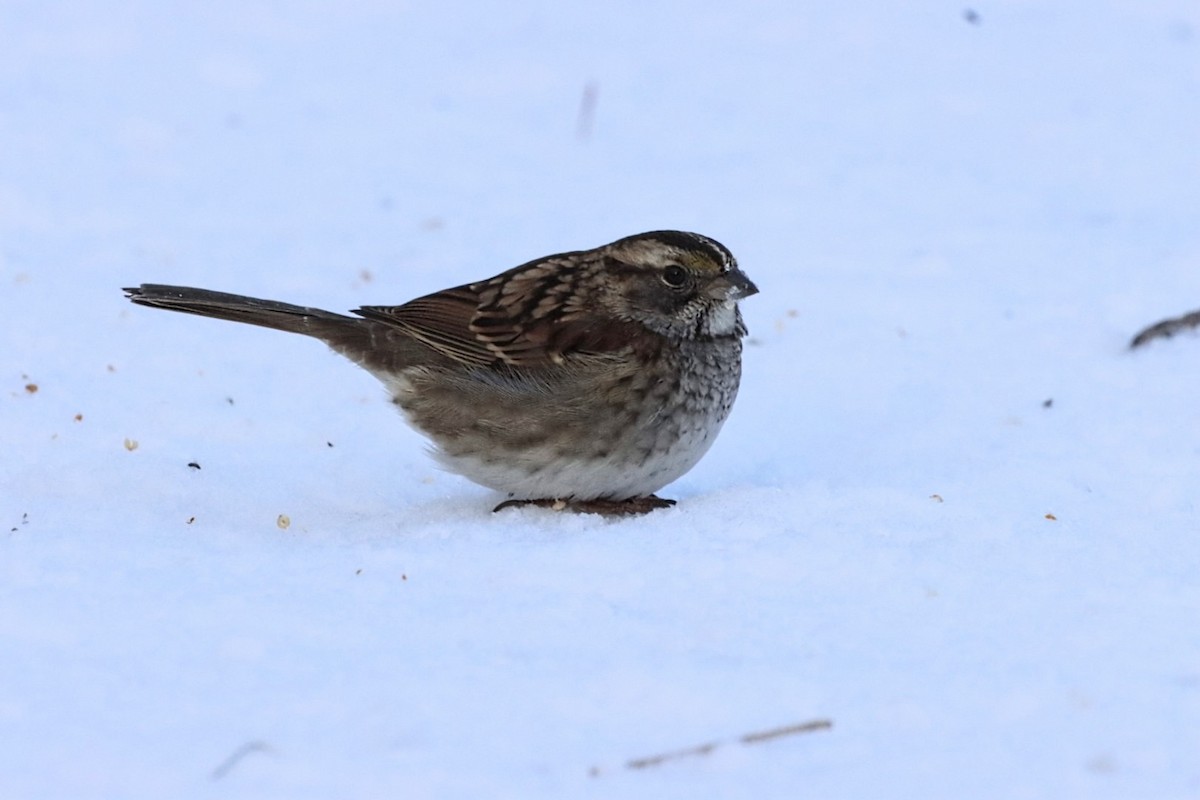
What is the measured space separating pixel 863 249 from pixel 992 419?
1.91m

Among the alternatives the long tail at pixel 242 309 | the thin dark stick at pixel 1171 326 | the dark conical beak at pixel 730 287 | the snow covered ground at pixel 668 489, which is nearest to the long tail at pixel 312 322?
the long tail at pixel 242 309

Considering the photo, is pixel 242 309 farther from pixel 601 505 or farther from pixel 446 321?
pixel 601 505

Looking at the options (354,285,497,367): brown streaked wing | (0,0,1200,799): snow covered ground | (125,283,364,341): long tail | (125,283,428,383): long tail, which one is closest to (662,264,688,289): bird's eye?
(354,285,497,367): brown streaked wing

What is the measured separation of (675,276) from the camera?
15.9 ft

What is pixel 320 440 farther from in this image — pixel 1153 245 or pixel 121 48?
pixel 121 48

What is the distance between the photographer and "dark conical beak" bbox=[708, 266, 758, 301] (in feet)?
15.8

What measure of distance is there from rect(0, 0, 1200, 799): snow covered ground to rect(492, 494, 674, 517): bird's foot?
7.4 inches

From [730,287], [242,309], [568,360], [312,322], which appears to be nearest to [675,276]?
[730,287]

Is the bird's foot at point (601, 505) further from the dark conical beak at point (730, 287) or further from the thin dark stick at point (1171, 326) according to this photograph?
the thin dark stick at point (1171, 326)

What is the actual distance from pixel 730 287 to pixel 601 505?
29.9 inches

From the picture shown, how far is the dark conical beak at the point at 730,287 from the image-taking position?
481 centimetres

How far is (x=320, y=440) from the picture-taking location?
5488 mm

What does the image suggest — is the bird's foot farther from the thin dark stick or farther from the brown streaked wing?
the thin dark stick

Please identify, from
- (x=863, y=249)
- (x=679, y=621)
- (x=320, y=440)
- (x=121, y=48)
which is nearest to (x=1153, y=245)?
(x=863, y=249)
